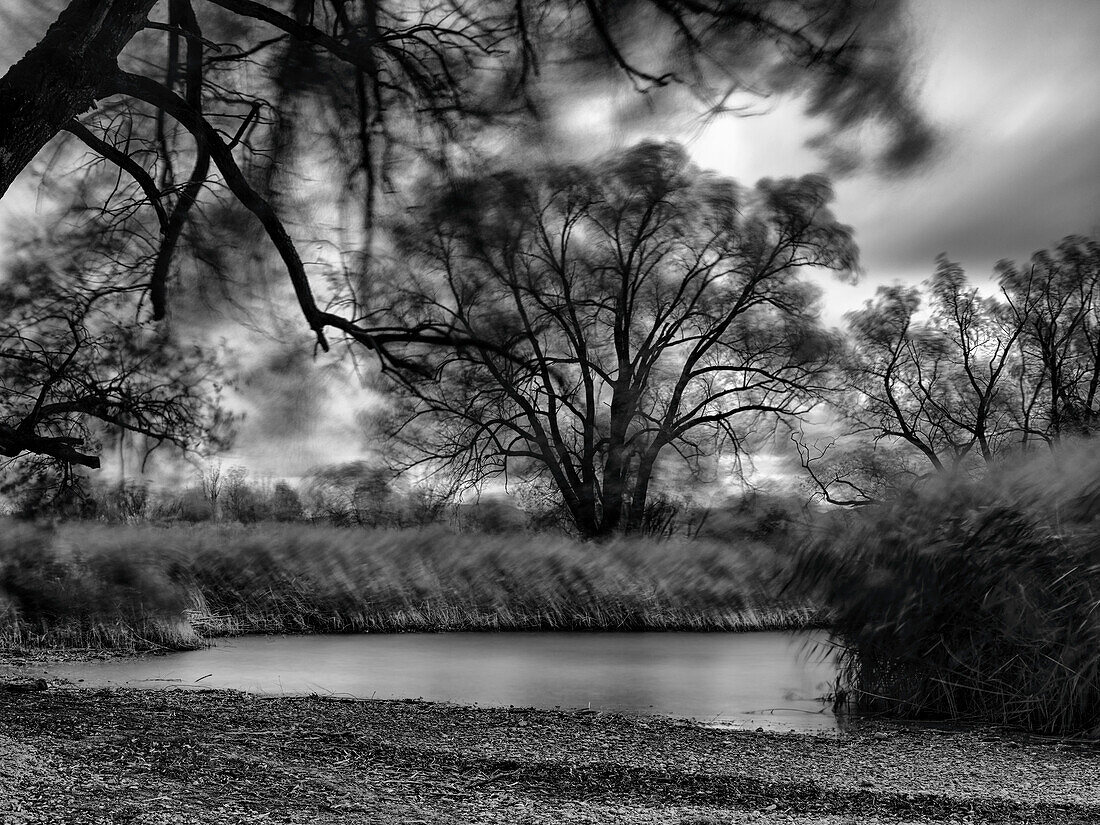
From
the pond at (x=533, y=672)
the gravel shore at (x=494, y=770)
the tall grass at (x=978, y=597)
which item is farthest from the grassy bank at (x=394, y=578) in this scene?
the gravel shore at (x=494, y=770)

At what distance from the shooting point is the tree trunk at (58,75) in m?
2.52

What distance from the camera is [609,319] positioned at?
6375 millimetres

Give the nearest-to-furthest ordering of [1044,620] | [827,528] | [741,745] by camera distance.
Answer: [741,745] → [1044,620] → [827,528]

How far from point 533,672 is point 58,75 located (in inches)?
106

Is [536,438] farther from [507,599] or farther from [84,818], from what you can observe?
[84,818]

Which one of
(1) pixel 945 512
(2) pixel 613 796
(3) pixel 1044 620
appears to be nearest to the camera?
(2) pixel 613 796

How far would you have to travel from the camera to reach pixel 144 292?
3.82 m

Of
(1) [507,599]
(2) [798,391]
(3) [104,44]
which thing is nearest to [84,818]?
(3) [104,44]

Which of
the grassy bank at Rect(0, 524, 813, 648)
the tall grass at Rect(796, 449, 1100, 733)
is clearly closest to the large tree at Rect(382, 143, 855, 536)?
the grassy bank at Rect(0, 524, 813, 648)

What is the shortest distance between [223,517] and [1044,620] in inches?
222

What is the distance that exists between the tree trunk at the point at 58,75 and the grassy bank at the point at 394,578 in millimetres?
3102

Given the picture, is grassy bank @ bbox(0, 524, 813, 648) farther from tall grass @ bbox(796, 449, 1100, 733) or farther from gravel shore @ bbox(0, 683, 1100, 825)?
gravel shore @ bbox(0, 683, 1100, 825)

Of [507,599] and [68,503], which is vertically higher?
Answer: [68,503]

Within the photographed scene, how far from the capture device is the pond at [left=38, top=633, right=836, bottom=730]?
9.82 feet
